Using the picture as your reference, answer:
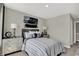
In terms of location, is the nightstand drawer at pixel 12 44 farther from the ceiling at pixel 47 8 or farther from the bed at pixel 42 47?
the ceiling at pixel 47 8

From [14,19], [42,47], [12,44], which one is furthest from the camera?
[12,44]

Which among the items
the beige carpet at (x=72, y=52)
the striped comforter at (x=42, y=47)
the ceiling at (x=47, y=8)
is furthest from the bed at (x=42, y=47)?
the ceiling at (x=47, y=8)

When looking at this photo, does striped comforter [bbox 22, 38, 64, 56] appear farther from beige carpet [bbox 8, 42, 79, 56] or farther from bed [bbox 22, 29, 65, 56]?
beige carpet [bbox 8, 42, 79, 56]

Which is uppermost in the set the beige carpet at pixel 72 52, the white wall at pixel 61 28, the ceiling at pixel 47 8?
the ceiling at pixel 47 8

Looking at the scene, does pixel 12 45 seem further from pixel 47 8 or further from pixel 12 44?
pixel 47 8

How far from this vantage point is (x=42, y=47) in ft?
5.43

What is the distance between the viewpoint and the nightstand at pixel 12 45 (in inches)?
71.2

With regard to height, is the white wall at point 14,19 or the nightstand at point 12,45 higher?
the white wall at point 14,19

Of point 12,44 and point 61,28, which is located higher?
point 61,28

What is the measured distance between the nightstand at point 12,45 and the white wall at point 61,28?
2.68 ft

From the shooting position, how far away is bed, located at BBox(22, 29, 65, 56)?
64.6 inches

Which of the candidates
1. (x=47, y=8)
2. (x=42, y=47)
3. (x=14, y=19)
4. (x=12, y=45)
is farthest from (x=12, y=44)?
(x=47, y=8)

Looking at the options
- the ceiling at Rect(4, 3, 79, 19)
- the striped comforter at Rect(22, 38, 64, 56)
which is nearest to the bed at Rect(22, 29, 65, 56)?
the striped comforter at Rect(22, 38, 64, 56)

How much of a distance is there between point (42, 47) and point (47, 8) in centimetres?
92
